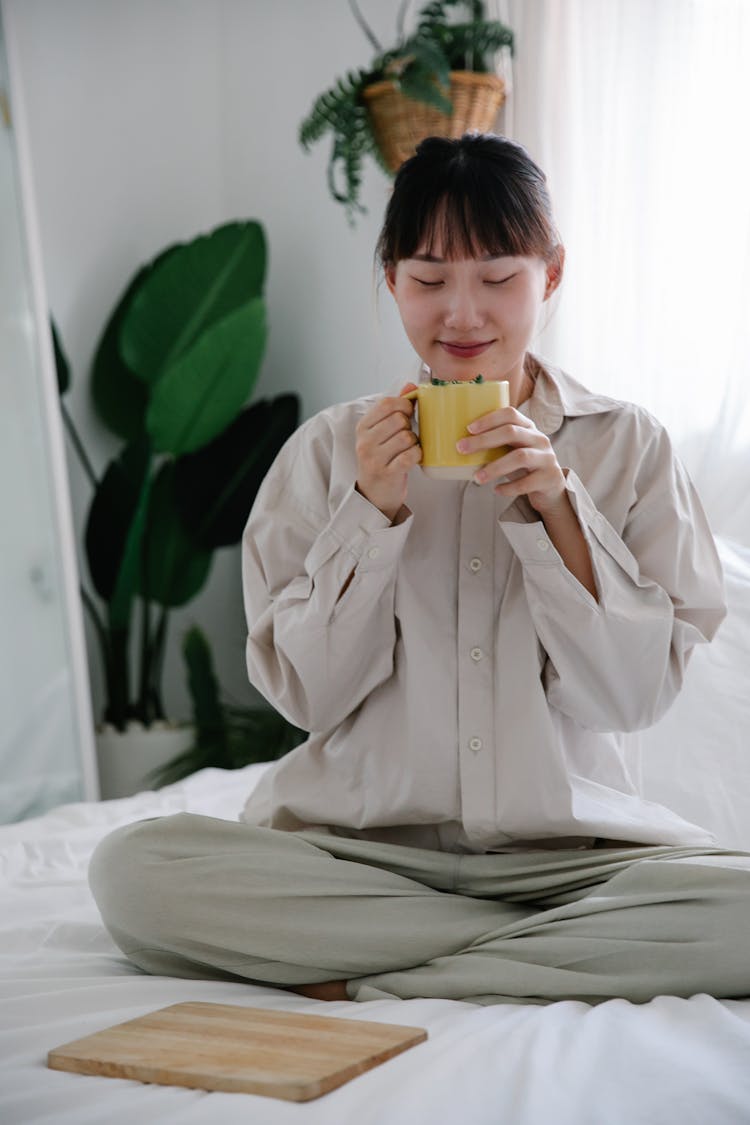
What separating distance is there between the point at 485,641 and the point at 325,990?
39 cm

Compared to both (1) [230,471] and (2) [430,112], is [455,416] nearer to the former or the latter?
(2) [430,112]

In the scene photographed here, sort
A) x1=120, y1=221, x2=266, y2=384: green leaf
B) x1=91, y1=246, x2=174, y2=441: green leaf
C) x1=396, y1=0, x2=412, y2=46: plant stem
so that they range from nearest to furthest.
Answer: x1=396, y1=0, x2=412, y2=46: plant stem
x1=120, y1=221, x2=266, y2=384: green leaf
x1=91, y1=246, x2=174, y2=441: green leaf

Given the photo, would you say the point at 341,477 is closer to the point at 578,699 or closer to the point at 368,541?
the point at 368,541

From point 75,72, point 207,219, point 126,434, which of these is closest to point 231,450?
point 126,434

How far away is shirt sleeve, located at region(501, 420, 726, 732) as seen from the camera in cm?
126

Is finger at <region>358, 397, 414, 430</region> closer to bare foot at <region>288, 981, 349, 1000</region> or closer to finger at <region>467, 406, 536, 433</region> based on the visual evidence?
finger at <region>467, 406, 536, 433</region>

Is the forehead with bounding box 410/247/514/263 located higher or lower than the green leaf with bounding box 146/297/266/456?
higher

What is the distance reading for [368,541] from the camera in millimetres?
1299

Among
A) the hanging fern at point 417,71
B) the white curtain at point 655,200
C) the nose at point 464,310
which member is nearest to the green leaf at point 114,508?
the hanging fern at point 417,71

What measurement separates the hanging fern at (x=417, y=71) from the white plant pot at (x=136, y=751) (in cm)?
129

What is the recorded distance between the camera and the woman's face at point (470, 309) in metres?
1.32

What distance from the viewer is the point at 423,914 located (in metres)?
1.28

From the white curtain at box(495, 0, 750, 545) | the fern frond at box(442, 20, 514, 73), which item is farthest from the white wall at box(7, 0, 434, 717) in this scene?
the white curtain at box(495, 0, 750, 545)

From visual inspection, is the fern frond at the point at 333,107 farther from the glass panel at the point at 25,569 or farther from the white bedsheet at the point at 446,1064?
the white bedsheet at the point at 446,1064
